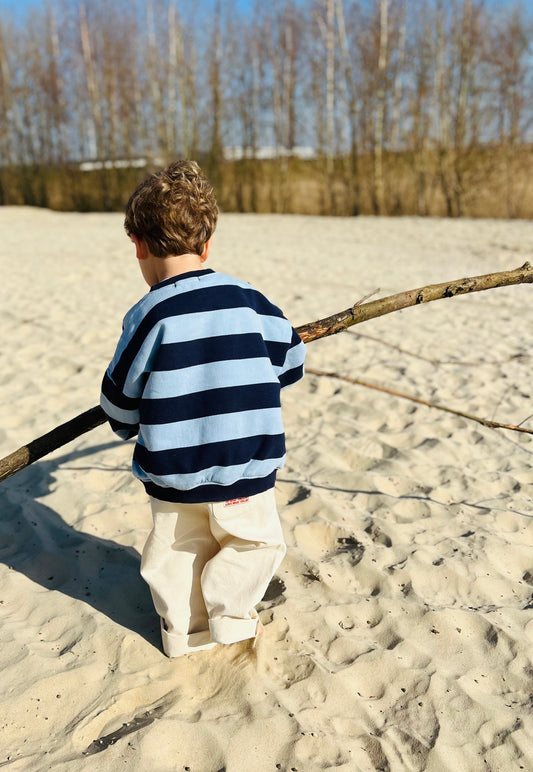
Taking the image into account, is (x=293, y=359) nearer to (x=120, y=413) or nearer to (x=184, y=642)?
(x=120, y=413)

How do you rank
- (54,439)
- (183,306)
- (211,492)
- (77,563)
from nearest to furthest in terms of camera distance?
1. (183,306)
2. (211,492)
3. (54,439)
4. (77,563)

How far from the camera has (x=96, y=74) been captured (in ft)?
71.5

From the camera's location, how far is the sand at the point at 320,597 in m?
1.70

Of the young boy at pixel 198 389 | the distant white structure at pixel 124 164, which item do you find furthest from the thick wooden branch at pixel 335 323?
the distant white structure at pixel 124 164

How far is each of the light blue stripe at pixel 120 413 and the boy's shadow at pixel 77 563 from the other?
79cm

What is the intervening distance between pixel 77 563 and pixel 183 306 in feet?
4.53

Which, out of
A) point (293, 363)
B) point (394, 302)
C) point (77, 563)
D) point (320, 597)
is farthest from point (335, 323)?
point (77, 563)

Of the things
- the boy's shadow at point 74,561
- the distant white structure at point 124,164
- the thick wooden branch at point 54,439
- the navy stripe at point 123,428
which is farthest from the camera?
the distant white structure at point 124,164

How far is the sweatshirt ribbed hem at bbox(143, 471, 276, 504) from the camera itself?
5.53 feet

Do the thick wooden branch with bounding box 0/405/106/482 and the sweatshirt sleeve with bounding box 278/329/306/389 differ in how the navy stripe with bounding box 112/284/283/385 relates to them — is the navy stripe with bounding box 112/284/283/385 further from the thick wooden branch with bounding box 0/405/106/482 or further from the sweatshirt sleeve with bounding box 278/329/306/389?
the thick wooden branch with bounding box 0/405/106/482

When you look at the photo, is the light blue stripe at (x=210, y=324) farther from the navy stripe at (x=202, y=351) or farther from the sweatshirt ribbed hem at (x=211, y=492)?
the sweatshirt ribbed hem at (x=211, y=492)

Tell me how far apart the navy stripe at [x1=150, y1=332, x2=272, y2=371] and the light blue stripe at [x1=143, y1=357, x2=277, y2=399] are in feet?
0.04

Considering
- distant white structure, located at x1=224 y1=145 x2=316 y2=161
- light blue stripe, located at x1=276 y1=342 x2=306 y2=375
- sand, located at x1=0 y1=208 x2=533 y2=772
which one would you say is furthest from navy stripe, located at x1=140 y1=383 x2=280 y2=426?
distant white structure, located at x1=224 y1=145 x2=316 y2=161

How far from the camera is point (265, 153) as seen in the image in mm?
20797
